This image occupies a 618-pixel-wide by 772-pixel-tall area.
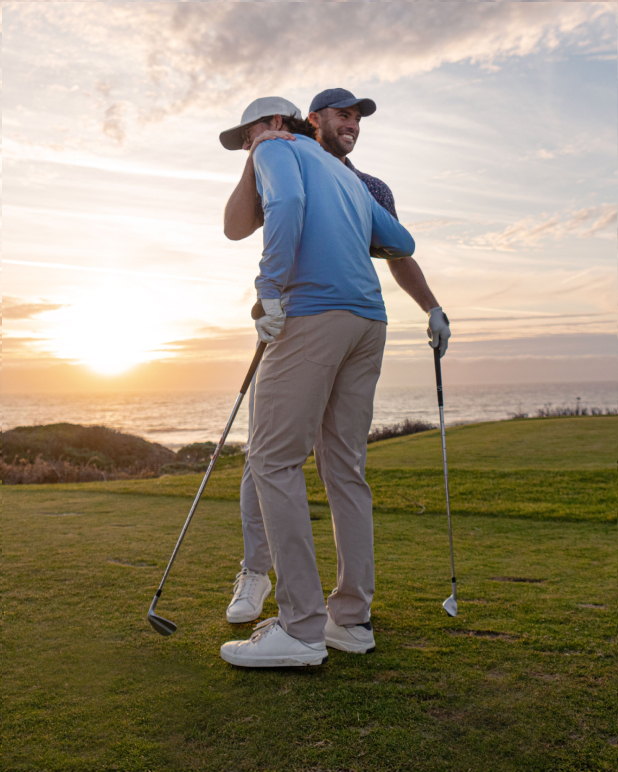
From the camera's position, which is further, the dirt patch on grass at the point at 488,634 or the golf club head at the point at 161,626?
the dirt patch on grass at the point at 488,634

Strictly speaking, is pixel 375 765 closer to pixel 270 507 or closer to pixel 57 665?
pixel 270 507

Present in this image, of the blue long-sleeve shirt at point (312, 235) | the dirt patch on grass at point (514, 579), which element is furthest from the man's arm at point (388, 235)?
the dirt patch on grass at point (514, 579)

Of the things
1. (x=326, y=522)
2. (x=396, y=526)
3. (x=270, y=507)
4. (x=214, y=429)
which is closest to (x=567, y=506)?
(x=396, y=526)

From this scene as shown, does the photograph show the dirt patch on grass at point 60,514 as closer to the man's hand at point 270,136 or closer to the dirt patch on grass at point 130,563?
the dirt patch on grass at point 130,563

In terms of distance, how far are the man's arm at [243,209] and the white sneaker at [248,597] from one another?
1.53m

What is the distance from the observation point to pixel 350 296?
2271 mm

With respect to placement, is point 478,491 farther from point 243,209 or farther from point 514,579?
point 243,209

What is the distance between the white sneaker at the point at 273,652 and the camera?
6.86 feet

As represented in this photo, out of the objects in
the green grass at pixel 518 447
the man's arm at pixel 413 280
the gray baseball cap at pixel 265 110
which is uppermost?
the gray baseball cap at pixel 265 110

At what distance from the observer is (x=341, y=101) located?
267cm

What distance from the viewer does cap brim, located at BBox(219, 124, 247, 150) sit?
252cm

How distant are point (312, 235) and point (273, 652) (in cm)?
153

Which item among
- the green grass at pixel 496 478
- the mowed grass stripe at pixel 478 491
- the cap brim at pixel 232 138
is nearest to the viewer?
the cap brim at pixel 232 138

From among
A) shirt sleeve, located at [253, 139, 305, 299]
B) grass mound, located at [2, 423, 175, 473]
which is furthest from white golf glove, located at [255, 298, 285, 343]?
grass mound, located at [2, 423, 175, 473]
